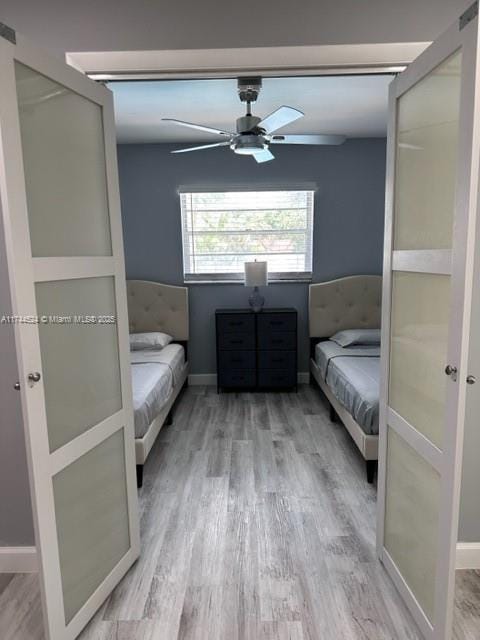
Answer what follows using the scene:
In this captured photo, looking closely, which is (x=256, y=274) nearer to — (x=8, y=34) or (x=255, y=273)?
(x=255, y=273)

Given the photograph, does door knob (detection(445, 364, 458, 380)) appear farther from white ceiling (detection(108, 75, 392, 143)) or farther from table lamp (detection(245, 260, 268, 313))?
table lamp (detection(245, 260, 268, 313))

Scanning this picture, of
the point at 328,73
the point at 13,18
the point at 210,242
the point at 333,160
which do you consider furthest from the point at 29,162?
the point at 333,160

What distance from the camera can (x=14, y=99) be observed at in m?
1.25

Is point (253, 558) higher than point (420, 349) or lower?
lower

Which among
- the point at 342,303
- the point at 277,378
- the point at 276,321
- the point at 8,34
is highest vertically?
the point at 8,34

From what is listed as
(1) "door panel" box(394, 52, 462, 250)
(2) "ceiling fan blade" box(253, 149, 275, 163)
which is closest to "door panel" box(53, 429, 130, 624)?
(1) "door panel" box(394, 52, 462, 250)

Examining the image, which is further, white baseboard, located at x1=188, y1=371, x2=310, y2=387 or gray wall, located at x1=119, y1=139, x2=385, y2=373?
white baseboard, located at x1=188, y1=371, x2=310, y2=387

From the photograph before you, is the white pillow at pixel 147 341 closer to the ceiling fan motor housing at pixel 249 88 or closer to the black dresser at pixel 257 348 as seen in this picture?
the black dresser at pixel 257 348

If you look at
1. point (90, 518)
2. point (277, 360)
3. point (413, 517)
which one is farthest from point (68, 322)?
point (277, 360)

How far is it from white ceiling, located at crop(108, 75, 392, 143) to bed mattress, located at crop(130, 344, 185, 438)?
1907 millimetres

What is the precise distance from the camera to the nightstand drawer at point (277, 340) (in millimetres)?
4359

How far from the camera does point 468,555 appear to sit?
6.48 ft

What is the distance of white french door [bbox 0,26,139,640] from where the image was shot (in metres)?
1.31

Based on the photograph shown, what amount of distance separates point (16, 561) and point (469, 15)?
272 cm
